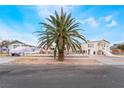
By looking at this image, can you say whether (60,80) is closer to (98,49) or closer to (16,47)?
(16,47)

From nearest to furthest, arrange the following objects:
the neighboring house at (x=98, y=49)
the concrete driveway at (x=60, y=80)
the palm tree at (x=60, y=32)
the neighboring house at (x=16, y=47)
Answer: the concrete driveway at (x=60, y=80) < the palm tree at (x=60, y=32) < the neighboring house at (x=16, y=47) < the neighboring house at (x=98, y=49)

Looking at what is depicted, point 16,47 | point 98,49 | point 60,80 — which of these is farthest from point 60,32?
point 98,49

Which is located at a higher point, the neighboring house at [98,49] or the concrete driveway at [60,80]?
the neighboring house at [98,49]

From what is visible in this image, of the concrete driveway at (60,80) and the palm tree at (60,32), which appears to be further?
the palm tree at (60,32)

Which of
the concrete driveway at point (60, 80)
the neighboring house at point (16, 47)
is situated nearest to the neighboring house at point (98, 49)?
the neighboring house at point (16, 47)

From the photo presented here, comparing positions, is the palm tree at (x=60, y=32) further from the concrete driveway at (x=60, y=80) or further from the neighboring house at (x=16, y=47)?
the neighboring house at (x=16, y=47)

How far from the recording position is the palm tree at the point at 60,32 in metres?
12.2

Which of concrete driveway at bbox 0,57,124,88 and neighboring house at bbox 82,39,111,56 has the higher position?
neighboring house at bbox 82,39,111,56

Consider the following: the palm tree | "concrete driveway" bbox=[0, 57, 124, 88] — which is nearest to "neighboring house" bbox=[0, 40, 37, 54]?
the palm tree

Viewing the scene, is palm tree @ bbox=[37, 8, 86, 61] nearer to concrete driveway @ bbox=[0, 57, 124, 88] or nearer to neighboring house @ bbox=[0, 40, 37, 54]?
concrete driveway @ bbox=[0, 57, 124, 88]

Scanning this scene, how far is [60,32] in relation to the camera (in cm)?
1227

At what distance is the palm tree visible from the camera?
12.2 m

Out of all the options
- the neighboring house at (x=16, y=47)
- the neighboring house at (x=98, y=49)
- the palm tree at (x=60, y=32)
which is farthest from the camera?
the neighboring house at (x=98, y=49)
